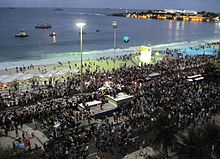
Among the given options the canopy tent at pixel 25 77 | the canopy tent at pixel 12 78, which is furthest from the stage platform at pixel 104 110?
the canopy tent at pixel 12 78

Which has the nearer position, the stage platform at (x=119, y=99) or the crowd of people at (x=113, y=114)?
the crowd of people at (x=113, y=114)

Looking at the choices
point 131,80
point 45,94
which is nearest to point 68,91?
point 45,94

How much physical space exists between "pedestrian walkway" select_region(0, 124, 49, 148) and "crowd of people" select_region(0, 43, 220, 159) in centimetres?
56

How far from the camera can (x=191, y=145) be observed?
1619cm

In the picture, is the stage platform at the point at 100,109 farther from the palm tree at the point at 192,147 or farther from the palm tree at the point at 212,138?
the palm tree at the point at 212,138

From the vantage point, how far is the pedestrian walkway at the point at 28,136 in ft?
72.3

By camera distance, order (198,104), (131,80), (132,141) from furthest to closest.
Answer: (131,80) → (198,104) → (132,141)

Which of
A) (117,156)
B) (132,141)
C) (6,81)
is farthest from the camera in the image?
(6,81)

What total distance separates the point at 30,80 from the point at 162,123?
29662 millimetres

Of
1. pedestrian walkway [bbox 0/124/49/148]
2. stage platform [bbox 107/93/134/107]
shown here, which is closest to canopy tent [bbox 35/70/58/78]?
stage platform [bbox 107/93/134/107]

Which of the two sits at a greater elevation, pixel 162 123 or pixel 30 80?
pixel 162 123

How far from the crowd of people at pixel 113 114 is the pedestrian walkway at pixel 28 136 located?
1.82 feet

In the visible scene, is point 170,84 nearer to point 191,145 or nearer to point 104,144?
point 104,144

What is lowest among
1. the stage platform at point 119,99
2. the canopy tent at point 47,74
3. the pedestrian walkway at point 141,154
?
the canopy tent at point 47,74
